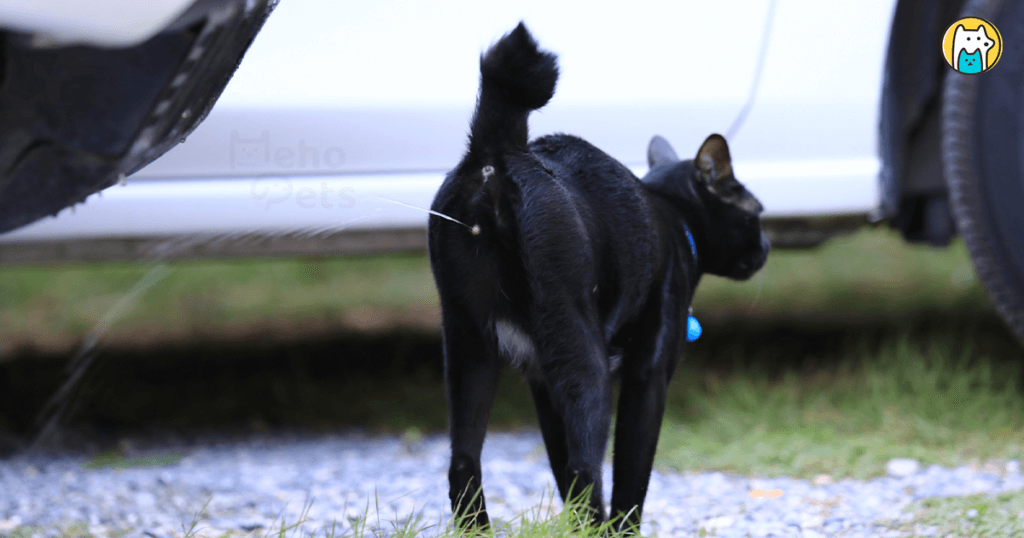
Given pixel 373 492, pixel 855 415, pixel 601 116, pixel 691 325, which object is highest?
pixel 601 116

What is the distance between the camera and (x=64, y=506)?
1.82 metres

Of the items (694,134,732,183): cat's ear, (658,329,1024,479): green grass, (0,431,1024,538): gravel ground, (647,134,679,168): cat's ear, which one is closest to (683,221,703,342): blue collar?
(694,134,732,183): cat's ear

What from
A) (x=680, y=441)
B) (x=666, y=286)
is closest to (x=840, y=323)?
(x=680, y=441)

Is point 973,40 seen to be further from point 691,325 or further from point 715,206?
point 691,325

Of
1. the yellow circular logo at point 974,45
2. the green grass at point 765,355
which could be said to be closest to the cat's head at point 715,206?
the green grass at point 765,355

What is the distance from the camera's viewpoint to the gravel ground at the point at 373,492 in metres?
1.63

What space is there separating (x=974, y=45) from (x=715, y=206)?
35.6 inches

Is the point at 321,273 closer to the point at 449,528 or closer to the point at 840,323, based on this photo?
the point at 840,323

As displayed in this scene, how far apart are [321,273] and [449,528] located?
446 centimetres

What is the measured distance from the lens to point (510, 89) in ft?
4.12

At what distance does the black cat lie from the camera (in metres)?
1.26

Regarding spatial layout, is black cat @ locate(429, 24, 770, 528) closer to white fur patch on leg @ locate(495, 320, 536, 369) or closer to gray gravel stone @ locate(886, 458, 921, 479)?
white fur patch on leg @ locate(495, 320, 536, 369)

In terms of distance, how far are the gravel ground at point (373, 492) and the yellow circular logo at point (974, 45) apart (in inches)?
38.3

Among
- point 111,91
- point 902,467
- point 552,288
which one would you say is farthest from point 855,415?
point 111,91
